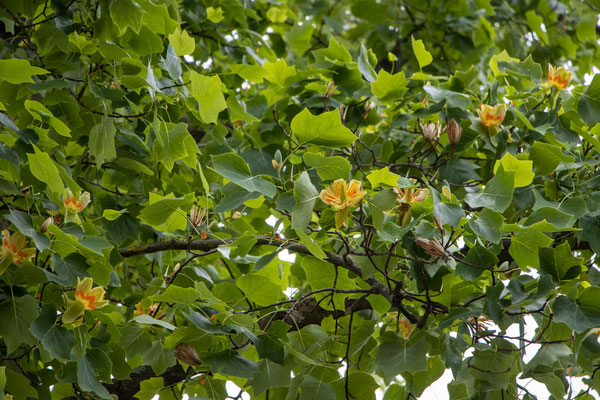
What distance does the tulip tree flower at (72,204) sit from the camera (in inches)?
58.7

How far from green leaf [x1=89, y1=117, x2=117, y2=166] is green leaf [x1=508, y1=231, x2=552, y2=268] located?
1047 millimetres

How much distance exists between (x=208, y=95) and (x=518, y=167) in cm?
72

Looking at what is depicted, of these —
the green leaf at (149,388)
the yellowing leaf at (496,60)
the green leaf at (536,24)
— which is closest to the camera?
the green leaf at (149,388)

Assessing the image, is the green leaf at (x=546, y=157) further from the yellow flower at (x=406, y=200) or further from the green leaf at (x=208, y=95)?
A: the green leaf at (x=208, y=95)

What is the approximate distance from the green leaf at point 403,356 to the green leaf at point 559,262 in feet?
1.01

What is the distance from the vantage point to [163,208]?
4.79 feet

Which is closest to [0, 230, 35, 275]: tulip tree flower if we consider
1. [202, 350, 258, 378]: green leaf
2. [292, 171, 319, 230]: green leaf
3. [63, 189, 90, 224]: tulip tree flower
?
[63, 189, 90, 224]: tulip tree flower

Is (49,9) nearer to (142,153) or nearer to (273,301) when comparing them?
(142,153)

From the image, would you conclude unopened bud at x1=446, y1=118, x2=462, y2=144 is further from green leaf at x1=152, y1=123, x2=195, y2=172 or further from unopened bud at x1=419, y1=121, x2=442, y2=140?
green leaf at x1=152, y1=123, x2=195, y2=172

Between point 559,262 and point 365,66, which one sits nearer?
point 559,262

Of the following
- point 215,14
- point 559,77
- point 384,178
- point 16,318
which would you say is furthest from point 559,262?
point 215,14

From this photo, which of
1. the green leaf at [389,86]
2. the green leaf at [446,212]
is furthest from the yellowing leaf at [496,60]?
the green leaf at [446,212]

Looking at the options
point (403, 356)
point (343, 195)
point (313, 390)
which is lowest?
point (313, 390)

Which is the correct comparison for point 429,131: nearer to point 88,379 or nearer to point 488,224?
point 488,224
